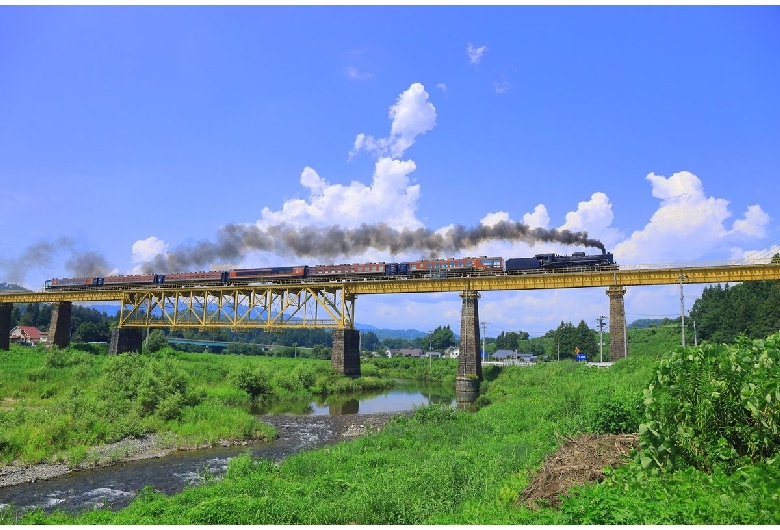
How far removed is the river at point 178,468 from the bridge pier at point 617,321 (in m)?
18.6

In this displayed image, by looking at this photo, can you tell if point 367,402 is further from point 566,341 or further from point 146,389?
point 566,341

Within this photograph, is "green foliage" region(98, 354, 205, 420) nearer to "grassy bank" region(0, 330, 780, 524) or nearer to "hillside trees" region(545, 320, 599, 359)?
"grassy bank" region(0, 330, 780, 524)

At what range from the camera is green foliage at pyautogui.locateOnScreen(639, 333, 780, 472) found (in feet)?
23.9

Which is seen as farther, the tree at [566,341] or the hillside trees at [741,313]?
the tree at [566,341]

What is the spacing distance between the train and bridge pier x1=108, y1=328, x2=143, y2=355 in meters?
5.50

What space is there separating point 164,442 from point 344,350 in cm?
2494

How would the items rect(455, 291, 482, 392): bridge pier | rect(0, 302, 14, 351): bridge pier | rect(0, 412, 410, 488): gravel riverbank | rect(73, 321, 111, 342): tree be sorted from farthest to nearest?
rect(73, 321, 111, 342): tree
rect(0, 302, 14, 351): bridge pier
rect(455, 291, 482, 392): bridge pier
rect(0, 412, 410, 488): gravel riverbank

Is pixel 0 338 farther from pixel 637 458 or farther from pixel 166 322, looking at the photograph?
pixel 637 458

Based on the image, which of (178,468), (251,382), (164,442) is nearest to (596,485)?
(178,468)

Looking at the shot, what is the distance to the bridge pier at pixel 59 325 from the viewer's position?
181 feet

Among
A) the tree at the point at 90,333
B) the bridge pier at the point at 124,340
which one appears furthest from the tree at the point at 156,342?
the tree at the point at 90,333

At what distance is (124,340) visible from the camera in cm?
5166

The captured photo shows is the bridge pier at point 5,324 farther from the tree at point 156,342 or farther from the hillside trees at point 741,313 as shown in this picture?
the hillside trees at point 741,313

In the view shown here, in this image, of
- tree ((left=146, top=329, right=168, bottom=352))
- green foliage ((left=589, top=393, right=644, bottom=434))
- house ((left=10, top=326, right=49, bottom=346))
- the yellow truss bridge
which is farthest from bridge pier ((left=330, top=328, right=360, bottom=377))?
house ((left=10, top=326, right=49, bottom=346))
